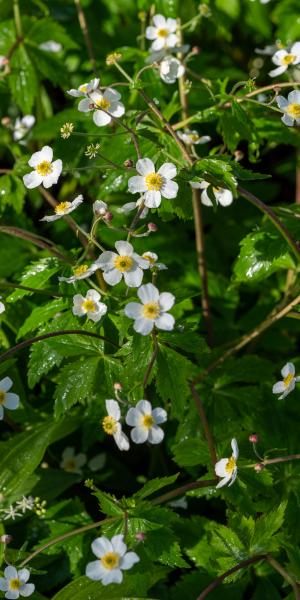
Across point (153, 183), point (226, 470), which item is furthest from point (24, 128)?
point (226, 470)

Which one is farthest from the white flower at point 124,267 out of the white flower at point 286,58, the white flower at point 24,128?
the white flower at point 24,128

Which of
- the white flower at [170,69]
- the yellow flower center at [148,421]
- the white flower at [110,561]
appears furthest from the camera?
the white flower at [170,69]

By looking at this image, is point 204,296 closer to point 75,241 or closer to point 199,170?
point 75,241

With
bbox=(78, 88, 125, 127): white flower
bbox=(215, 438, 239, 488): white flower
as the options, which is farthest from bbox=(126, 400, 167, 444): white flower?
bbox=(78, 88, 125, 127): white flower

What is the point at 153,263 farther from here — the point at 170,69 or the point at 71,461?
the point at 71,461

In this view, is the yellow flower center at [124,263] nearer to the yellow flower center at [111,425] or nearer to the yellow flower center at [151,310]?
the yellow flower center at [151,310]

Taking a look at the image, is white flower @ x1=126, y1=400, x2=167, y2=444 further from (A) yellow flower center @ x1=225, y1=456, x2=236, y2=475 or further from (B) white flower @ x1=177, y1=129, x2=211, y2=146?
(B) white flower @ x1=177, y1=129, x2=211, y2=146
